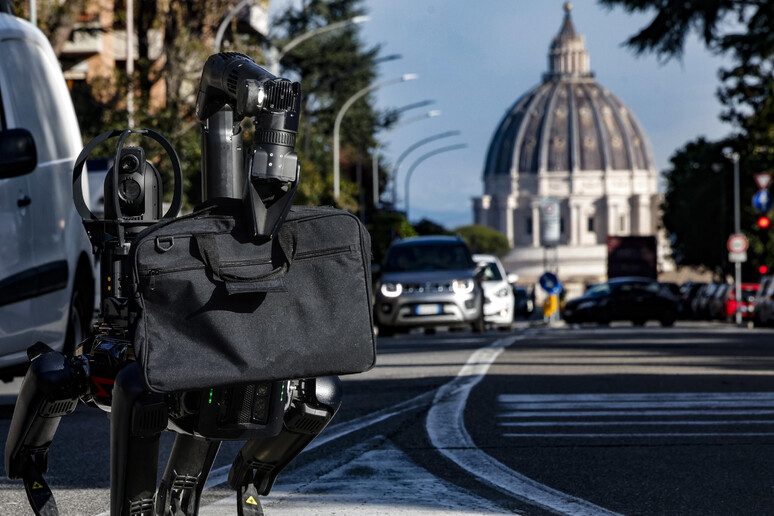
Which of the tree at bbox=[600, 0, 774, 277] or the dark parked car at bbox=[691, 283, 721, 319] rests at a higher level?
the tree at bbox=[600, 0, 774, 277]

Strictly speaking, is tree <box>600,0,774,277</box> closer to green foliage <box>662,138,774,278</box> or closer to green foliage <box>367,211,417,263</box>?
green foliage <box>662,138,774,278</box>

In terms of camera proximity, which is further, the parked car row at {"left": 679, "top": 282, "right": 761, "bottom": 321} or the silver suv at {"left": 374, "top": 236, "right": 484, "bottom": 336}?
the parked car row at {"left": 679, "top": 282, "right": 761, "bottom": 321}

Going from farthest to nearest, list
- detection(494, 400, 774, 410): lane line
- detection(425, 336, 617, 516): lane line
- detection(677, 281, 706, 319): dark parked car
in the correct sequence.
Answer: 1. detection(677, 281, 706, 319): dark parked car
2. detection(494, 400, 774, 410): lane line
3. detection(425, 336, 617, 516): lane line

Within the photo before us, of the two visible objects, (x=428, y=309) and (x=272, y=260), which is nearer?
(x=272, y=260)

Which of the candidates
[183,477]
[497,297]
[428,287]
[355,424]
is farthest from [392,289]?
[183,477]

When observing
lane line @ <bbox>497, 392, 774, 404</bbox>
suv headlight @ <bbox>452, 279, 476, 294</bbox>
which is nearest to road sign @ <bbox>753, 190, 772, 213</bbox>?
suv headlight @ <bbox>452, 279, 476, 294</bbox>

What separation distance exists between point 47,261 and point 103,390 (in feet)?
17.2

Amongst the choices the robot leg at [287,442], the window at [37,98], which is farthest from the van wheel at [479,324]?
the robot leg at [287,442]

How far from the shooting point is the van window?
8922 mm

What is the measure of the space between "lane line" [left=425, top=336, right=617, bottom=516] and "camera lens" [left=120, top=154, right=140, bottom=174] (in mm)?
2137

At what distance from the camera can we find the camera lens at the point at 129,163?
425 centimetres

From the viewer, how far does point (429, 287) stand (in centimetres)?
2286

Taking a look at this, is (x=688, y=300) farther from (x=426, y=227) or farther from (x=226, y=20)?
(x=226, y=20)

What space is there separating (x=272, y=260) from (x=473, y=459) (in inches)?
141
